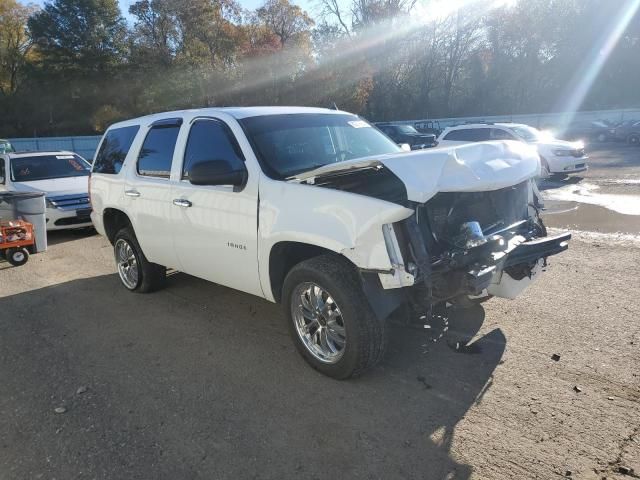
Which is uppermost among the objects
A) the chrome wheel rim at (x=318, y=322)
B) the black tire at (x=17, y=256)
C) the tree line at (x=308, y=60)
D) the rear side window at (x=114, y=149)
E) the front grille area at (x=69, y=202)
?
the tree line at (x=308, y=60)

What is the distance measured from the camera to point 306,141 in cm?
438

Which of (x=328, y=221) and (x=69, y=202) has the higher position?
(x=328, y=221)

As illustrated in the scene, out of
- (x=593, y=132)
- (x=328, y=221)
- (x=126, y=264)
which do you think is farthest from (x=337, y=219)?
(x=593, y=132)

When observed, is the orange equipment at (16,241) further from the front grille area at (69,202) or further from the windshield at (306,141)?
the windshield at (306,141)

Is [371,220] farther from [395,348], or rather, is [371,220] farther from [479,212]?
[395,348]

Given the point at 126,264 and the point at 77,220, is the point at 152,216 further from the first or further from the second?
the point at 77,220

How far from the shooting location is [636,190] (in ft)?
40.4

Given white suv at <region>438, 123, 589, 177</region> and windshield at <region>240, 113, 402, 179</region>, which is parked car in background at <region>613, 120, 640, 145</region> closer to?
→ white suv at <region>438, 123, 589, 177</region>

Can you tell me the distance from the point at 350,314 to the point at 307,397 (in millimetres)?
695

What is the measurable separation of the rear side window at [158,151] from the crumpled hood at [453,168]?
171 centimetres

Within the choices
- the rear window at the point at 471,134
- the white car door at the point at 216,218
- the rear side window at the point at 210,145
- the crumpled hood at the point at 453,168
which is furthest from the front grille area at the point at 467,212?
the rear window at the point at 471,134

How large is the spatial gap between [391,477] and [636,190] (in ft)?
41.0

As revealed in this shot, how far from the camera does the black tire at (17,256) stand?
24.8 ft

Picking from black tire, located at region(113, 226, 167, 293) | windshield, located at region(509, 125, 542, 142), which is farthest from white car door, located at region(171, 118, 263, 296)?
windshield, located at region(509, 125, 542, 142)
